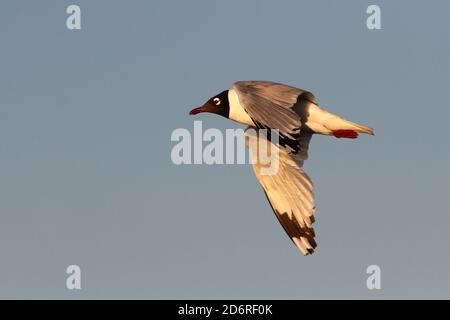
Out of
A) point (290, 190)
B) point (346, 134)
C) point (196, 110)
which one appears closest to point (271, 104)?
point (346, 134)

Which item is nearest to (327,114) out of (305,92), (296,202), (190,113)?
(305,92)

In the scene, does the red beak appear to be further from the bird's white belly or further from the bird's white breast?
the bird's white belly

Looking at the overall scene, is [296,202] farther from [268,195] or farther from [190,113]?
[190,113]

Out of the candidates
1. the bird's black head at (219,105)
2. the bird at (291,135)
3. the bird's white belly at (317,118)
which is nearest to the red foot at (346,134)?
the bird at (291,135)

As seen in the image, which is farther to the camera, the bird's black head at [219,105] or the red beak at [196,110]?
the red beak at [196,110]

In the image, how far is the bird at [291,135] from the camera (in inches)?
505

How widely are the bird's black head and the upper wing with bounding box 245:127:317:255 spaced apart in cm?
51

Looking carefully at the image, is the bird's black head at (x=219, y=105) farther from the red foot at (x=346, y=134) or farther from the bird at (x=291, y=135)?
the red foot at (x=346, y=134)

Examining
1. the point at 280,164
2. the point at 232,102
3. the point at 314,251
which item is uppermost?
the point at 232,102

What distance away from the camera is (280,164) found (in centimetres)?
1419

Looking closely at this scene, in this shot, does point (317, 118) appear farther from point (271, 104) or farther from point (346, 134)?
point (271, 104)

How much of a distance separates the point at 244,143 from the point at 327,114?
1.36m

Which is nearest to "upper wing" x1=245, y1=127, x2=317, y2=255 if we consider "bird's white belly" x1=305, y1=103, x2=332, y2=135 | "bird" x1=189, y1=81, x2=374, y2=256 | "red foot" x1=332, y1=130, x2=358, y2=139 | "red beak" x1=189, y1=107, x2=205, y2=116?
"bird" x1=189, y1=81, x2=374, y2=256

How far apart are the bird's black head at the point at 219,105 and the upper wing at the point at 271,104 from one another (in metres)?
1.27
